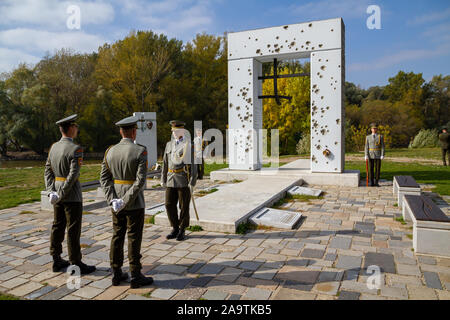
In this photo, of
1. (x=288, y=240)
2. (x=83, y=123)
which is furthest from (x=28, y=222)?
(x=83, y=123)

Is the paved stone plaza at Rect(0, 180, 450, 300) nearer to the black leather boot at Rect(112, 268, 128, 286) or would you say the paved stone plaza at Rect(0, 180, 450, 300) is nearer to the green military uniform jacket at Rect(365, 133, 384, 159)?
the black leather boot at Rect(112, 268, 128, 286)

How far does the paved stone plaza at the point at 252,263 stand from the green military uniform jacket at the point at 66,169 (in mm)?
969

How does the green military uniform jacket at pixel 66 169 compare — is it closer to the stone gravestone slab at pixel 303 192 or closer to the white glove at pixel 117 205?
the white glove at pixel 117 205

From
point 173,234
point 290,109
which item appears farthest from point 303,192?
point 290,109

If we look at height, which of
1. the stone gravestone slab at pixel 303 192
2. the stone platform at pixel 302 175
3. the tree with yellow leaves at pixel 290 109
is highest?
the tree with yellow leaves at pixel 290 109

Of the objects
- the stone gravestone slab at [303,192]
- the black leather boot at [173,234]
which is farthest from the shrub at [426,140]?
the black leather boot at [173,234]

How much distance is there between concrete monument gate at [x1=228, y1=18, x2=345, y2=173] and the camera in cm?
1020

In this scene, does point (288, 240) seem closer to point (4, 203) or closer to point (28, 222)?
point (28, 222)

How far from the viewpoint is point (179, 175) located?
520 centimetres

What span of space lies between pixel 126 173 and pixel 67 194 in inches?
34.3

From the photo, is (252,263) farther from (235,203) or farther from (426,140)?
(426,140)

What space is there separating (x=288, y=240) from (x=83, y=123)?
2659cm

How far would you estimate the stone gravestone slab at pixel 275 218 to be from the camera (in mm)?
5762

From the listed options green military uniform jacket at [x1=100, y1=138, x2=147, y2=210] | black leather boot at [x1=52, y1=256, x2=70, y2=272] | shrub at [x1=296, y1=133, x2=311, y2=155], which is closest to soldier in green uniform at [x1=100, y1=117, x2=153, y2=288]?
green military uniform jacket at [x1=100, y1=138, x2=147, y2=210]
